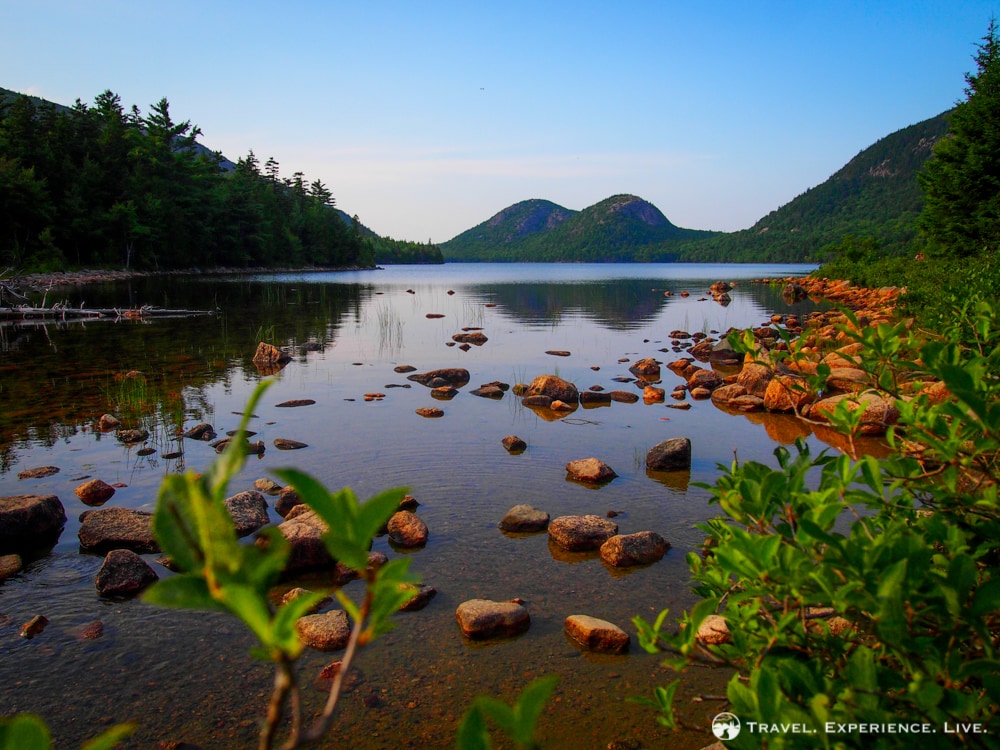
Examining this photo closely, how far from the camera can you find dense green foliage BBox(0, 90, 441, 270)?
5369 centimetres

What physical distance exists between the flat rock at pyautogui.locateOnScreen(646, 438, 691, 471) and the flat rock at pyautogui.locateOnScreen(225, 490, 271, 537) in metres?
5.37

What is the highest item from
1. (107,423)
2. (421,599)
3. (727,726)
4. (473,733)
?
(473,733)

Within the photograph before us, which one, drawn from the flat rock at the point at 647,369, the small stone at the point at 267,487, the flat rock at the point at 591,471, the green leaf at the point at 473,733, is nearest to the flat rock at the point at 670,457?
the flat rock at the point at 591,471

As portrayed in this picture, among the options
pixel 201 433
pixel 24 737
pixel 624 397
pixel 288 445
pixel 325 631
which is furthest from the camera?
pixel 624 397

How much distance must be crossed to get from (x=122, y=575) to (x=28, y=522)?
5.40 feet

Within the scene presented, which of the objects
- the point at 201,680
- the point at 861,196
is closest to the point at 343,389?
the point at 201,680

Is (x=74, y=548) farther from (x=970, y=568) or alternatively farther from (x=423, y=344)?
(x=423, y=344)

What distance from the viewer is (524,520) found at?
24.7 feet

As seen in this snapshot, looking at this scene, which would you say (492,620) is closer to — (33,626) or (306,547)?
(306,547)

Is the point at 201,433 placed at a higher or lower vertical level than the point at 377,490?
higher

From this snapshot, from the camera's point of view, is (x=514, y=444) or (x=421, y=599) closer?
(x=421, y=599)

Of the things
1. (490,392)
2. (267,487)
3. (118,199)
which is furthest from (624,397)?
(118,199)

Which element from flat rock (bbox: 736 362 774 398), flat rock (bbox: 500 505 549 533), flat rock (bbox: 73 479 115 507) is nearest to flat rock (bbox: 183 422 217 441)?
flat rock (bbox: 73 479 115 507)

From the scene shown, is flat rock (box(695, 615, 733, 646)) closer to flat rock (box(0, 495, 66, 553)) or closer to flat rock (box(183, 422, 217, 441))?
flat rock (box(0, 495, 66, 553))
